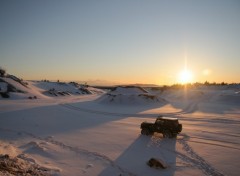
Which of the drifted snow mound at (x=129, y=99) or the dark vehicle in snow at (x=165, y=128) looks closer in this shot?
the dark vehicle in snow at (x=165, y=128)

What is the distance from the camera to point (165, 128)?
19.5 m

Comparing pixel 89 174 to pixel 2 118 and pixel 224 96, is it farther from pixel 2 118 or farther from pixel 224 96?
pixel 224 96

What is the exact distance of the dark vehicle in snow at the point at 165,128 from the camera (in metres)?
19.4

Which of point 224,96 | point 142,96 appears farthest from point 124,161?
point 224,96

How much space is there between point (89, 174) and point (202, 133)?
13.5 m

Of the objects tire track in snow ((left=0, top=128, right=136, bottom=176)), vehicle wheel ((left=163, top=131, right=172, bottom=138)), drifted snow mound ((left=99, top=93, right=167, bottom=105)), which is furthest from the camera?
drifted snow mound ((left=99, top=93, right=167, bottom=105))

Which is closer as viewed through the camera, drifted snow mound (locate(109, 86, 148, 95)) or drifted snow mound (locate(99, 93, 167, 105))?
drifted snow mound (locate(99, 93, 167, 105))

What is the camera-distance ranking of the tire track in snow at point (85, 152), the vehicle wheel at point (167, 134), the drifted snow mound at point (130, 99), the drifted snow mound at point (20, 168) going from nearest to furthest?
the drifted snow mound at point (20, 168) < the tire track in snow at point (85, 152) < the vehicle wheel at point (167, 134) < the drifted snow mound at point (130, 99)

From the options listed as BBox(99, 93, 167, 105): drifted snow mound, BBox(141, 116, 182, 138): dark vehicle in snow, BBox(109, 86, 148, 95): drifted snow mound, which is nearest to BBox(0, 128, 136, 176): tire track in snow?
BBox(141, 116, 182, 138): dark vehicle in snow

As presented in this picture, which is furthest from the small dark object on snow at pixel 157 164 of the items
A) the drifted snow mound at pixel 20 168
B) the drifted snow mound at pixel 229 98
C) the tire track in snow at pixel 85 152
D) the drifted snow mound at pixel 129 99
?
the drifted snow mound at pixel 229 98

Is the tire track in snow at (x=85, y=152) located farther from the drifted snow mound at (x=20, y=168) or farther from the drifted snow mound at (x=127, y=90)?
the drifted snow mound at (x=127, y=90)

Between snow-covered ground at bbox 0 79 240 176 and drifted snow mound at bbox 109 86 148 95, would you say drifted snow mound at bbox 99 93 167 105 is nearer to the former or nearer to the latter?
drifted snow mound at bbox 109 86 148 95

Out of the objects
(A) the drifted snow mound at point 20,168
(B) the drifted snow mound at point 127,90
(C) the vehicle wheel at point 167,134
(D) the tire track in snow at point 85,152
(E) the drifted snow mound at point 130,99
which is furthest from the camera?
(B) the drifted snow mound at point 127,90

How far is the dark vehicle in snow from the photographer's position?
1936 cm
